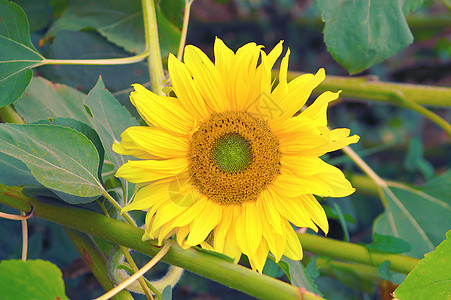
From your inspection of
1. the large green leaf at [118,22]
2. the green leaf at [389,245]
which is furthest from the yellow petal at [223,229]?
the large green leaf at [118,22]

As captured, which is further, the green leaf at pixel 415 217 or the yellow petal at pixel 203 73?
the green leaf at pixel 415 217

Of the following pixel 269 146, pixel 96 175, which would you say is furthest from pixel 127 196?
pixel 269 146

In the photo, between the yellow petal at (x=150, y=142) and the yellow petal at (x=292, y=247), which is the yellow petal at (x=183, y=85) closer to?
the yellow petal at (x=150, y=142)

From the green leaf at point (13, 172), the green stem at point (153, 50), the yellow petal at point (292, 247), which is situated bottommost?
the green leaf at point (13, 172)

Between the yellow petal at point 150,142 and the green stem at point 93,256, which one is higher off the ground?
the yellow petal at point 150,142

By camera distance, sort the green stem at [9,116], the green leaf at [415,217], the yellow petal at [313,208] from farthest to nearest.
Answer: the green leaf at [415,217] → the green stem at [9,116] → the yellow petal at [313,208]

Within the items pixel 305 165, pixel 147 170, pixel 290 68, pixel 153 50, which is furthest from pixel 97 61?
pixel 290 68

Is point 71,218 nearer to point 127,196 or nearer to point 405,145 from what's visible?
point 127,196
